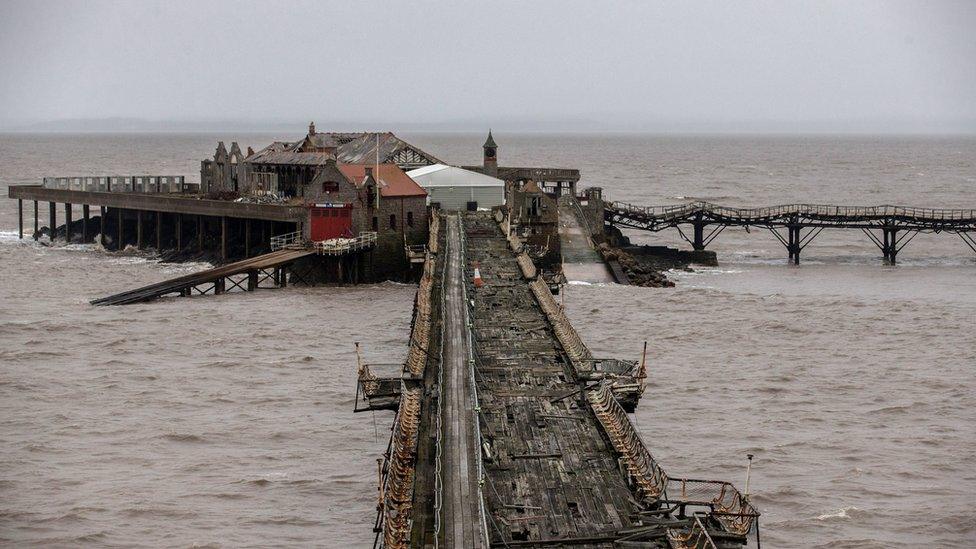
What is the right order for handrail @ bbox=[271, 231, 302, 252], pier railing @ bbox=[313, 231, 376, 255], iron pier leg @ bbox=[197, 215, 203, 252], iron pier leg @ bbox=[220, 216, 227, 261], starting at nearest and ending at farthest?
pier railing @ bbox=[313, 231, 376, 255] < handrail @ bbox=[271, 231, 302, 252] < iron pier leg @ bbox=[220, 216, 227, 261] < iron pier leg @ bbox=[197, 215, 203, 252]

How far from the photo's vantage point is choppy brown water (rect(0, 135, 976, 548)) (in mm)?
29406

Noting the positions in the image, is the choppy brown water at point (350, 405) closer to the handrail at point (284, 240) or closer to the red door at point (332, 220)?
the red door at point (332, 220)

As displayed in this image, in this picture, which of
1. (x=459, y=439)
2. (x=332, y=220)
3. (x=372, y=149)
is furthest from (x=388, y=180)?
(x=459, y=439)

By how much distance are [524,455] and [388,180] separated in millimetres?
43063

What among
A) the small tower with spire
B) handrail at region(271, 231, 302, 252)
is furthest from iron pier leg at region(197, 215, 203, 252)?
the small tower with spire

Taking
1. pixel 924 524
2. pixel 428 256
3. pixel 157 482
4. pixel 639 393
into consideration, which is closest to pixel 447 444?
pixel 639 393

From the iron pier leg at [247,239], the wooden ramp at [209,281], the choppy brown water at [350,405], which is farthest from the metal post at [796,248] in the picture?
the iron pier leg at [247,239]

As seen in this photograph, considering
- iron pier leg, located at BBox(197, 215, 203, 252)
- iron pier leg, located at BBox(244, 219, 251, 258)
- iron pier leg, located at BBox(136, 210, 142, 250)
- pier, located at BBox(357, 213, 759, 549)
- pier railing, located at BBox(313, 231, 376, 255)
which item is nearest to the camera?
pier, located at BBox(357, 213, 759, 549)

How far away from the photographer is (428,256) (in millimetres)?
54438

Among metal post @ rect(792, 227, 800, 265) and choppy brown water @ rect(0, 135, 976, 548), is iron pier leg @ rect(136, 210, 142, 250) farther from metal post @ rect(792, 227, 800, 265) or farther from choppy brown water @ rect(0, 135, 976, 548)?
metal post @ rect(792, 227, 800, 265)

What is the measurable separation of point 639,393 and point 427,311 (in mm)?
11590

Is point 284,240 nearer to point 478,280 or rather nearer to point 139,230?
point 139,230

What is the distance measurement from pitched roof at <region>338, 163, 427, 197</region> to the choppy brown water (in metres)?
5.24

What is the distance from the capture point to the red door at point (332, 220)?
65.0 metres
